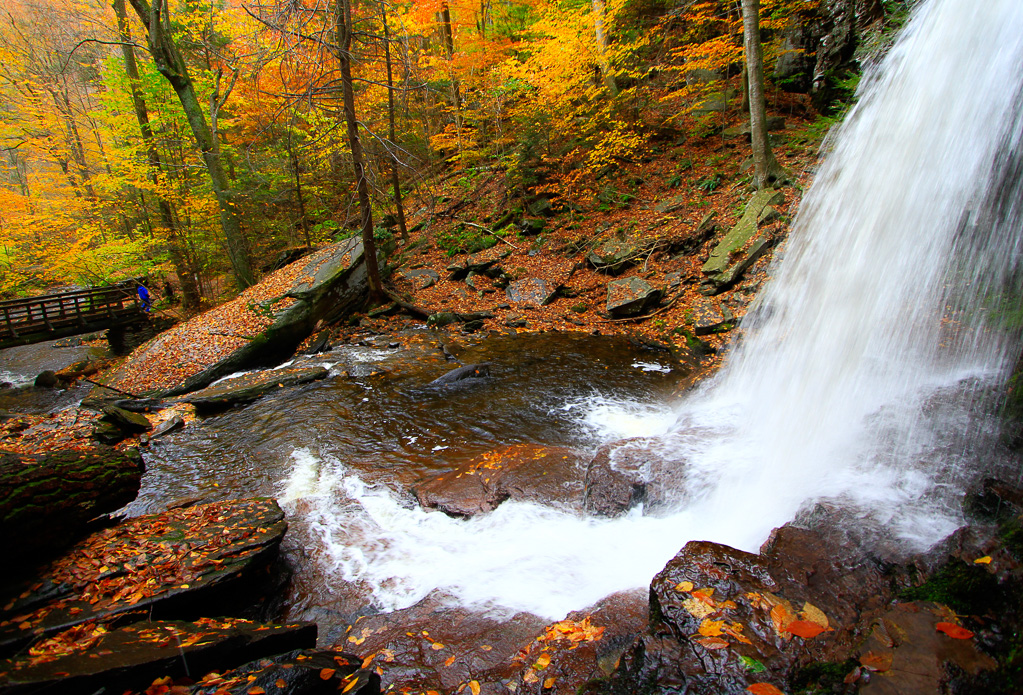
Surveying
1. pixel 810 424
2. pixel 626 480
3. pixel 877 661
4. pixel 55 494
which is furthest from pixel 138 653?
pixel 810 424

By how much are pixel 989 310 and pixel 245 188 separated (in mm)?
18253

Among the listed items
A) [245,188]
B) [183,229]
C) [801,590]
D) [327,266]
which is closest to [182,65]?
[245,188]

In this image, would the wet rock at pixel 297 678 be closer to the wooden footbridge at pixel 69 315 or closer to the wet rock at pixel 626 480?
the wet rock at pixel 626 480

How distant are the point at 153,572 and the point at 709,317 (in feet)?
33.4

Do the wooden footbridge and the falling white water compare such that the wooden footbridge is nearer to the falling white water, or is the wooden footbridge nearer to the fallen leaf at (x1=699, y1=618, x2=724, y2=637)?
the falling white water

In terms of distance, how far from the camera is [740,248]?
1074 cm

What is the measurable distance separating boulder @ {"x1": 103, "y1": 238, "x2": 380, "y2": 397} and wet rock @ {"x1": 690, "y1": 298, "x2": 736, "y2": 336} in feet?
29.6

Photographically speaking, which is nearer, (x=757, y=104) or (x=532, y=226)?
(x=757, y=104)

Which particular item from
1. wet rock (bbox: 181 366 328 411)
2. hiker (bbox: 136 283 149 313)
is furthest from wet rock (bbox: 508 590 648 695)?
hiker (bbox: 136 283 149 313)

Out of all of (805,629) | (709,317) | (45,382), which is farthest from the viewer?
(45,382)

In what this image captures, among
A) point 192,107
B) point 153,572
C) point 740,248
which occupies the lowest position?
point 153,572

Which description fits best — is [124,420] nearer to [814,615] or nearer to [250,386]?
[250,386]

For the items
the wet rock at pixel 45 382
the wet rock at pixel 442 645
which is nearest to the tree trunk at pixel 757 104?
the wet rock at pixel 442 645

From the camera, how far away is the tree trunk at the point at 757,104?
1030 centimetres
